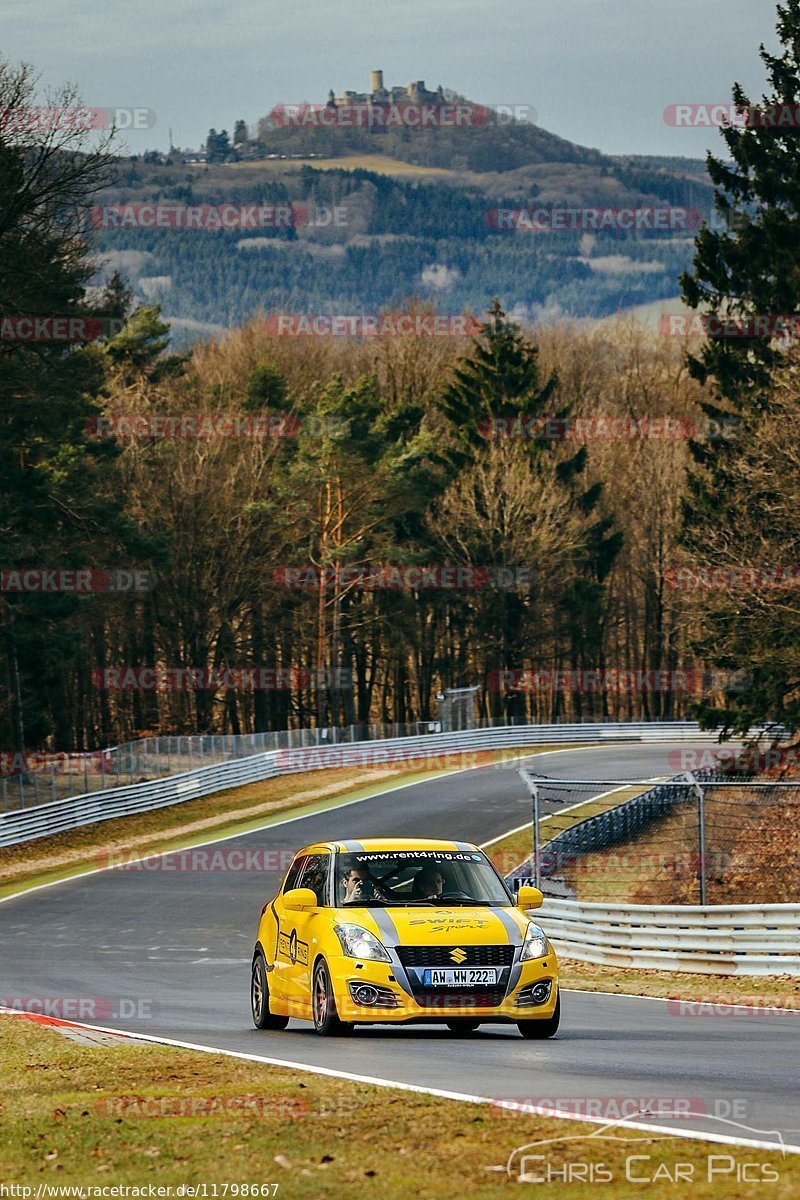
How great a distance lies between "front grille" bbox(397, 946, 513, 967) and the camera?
12.9 meters

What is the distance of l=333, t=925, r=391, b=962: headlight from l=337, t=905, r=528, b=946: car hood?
58 mm

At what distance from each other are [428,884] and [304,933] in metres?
1.06

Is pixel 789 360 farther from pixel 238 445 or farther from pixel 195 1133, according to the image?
pixel 195 1133

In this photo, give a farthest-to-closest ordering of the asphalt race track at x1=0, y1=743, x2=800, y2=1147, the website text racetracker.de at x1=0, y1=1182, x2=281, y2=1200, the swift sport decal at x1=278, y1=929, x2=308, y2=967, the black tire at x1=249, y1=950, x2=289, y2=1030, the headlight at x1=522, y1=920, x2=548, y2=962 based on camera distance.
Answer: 1. the black tire at x1=249, y1=950, x2=289, y2=1030
2. the swift sport decal at x1=278, y1=929, x2=308, y2=967
3. the headlight at x1=522, y1=920, x2=548, y2=962
4. the asphalt race track at x1=0, y1=743, x2=800, y2=1147
5. the website text racetracker.de at x1=0, y1=1182, x2=281, y2=1200

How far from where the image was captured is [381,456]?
268 ft

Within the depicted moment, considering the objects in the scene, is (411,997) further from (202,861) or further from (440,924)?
(202,861)

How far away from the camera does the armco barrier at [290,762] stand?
46.1 meters

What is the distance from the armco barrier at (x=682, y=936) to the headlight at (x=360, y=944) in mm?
7665

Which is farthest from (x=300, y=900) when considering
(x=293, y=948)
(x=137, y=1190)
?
(x=137, y=1190)

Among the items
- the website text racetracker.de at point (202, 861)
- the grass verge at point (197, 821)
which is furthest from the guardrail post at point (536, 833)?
the grass verge at point (197, 821)

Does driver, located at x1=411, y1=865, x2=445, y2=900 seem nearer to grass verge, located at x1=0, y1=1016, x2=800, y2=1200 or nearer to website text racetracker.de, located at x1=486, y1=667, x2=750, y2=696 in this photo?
grass verge, located at x1=0, y1=1016, x2=800, y2=1200

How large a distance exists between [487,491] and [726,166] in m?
31.8

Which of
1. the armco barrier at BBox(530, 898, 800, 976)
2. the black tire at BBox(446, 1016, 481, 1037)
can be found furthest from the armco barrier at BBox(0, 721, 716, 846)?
the black tire at BBox(446, 1016, 481, 1037)

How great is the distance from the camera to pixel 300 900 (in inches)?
563
